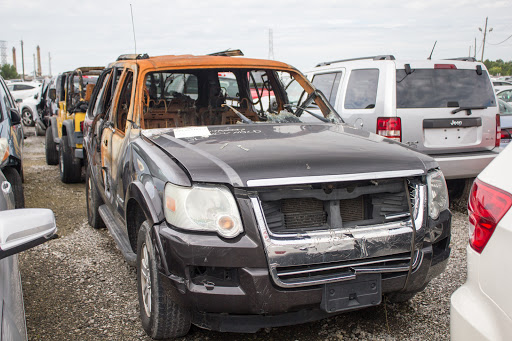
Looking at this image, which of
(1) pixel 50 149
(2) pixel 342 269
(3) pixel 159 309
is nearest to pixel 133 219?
(3) pixel 159 309

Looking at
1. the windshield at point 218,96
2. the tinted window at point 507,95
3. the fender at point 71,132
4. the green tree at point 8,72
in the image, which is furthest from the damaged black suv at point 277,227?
the green tree at point 8,72

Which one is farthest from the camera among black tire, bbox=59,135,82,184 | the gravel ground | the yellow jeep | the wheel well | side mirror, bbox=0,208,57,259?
black tire, bbox=59,135,82,184

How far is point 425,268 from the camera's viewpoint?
9.36ft

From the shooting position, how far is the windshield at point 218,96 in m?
4.79

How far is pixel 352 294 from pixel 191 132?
162 cm

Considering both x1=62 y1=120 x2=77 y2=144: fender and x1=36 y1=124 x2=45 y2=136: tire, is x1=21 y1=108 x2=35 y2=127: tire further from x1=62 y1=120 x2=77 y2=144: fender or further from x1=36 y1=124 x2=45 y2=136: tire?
x1=62 y1=120 x2=77 y2=144: fender

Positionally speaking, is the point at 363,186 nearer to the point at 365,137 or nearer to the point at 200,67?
the point at 365,137

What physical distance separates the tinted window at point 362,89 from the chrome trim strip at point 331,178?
3.28m

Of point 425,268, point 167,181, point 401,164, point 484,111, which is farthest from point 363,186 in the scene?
point 484,111

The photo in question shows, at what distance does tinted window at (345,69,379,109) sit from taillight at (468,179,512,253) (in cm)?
411

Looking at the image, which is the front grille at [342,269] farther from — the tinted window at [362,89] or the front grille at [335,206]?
the tinted window at [362,89]

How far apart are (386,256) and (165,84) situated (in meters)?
3.28

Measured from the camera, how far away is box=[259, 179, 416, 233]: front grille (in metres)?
2.70

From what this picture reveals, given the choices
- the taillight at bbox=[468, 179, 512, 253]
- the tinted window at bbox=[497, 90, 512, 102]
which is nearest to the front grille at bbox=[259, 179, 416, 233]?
the taillight at bbox=[468, 179, 512, 253]
